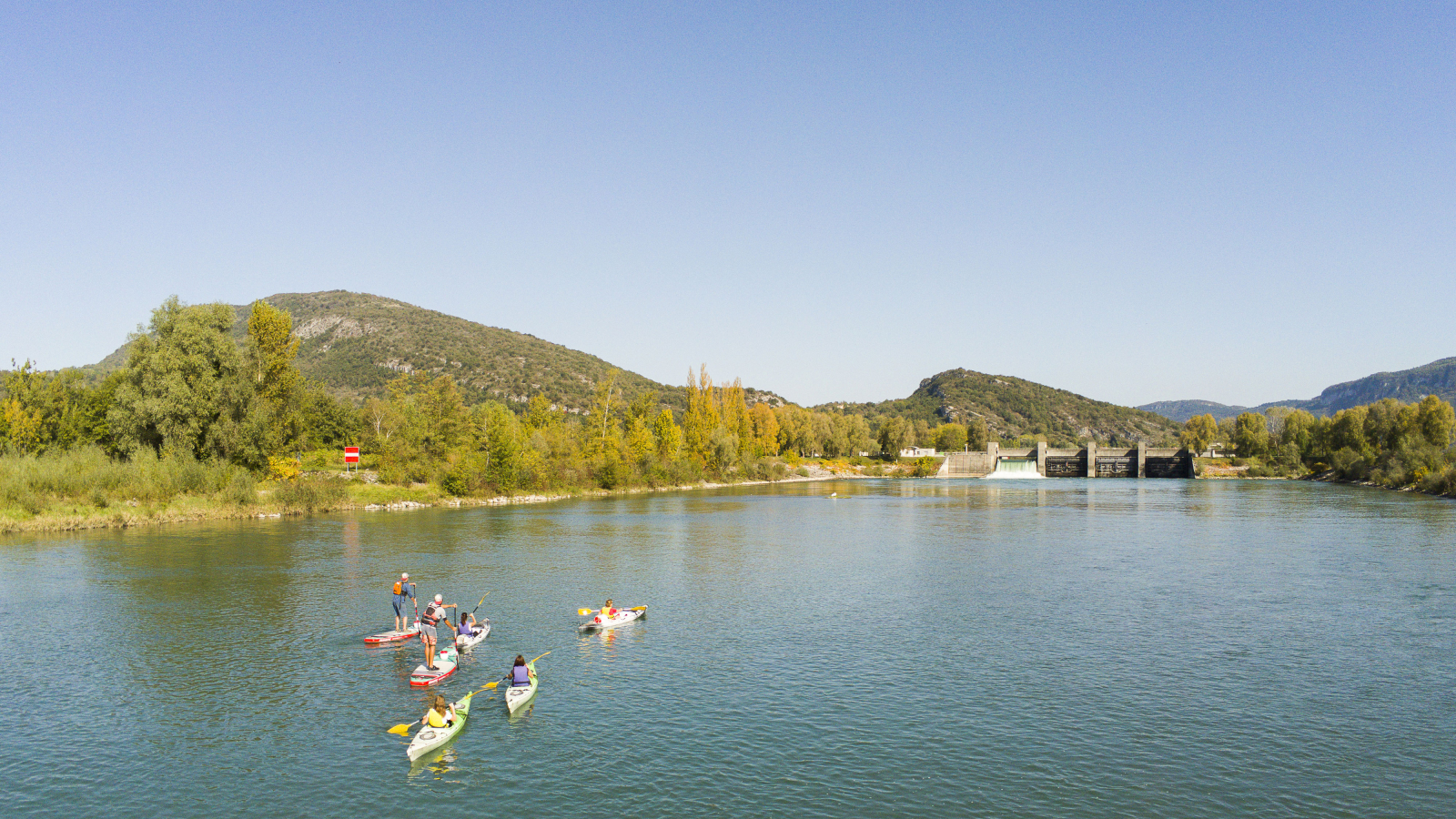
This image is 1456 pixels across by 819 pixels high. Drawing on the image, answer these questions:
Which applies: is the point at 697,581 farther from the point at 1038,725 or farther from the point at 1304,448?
the point at 1304,448

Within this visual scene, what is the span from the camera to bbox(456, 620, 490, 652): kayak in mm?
30056

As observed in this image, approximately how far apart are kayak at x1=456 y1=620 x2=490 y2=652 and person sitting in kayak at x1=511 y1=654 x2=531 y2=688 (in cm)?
552

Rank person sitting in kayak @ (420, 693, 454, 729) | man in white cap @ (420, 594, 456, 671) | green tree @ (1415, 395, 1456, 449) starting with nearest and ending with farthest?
person sitting in kayak @ (420, 693, 454, 729)
man in white cap @ (420, 594, 456, 671)
green tree @ (1415, 395, 1456, 449)

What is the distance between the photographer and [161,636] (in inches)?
1260

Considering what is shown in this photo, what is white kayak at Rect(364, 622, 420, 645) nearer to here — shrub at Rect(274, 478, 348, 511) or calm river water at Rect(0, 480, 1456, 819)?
calm river water at Rect(0, 480, 1456, 819)

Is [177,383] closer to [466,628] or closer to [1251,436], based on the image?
[466,628]

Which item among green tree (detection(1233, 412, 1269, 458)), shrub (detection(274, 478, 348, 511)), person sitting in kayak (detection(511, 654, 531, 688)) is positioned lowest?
person sitting in kayak (detection(511, 654, 531, 688))

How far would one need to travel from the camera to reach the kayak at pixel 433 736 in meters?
20.5

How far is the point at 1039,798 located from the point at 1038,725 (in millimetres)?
4843

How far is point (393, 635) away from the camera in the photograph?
3164 centimetres

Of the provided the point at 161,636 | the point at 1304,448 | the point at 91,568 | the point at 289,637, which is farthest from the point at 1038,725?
the point at 1304,448

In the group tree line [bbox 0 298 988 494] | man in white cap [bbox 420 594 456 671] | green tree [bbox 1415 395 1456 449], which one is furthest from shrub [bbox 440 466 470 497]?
green tree [bbox 1415 395 1456 449]

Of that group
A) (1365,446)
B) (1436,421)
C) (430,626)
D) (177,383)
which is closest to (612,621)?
(430,626)

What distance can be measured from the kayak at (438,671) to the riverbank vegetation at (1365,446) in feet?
412
